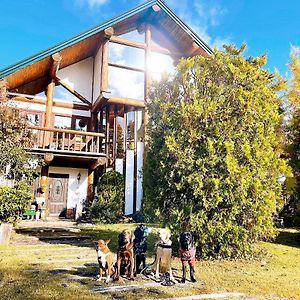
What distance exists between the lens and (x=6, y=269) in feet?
20.3

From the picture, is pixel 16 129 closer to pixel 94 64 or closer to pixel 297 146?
pixel 94 64

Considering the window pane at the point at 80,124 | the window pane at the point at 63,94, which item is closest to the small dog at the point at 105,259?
the window pane at the point at 80,124

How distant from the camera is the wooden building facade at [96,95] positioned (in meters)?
16.0

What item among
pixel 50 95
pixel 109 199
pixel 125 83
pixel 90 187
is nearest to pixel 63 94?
pixel 50 95

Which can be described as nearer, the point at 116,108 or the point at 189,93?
the point at 189,93

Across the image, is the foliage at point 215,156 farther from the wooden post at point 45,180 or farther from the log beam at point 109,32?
the log beam at point 109,32

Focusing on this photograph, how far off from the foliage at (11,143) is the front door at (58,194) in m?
4.46

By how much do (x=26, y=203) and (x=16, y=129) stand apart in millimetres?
3335

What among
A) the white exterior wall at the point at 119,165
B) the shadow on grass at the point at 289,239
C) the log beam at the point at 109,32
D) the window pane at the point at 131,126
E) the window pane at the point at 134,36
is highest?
the window pane at the point at 134,36

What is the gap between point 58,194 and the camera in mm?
16578

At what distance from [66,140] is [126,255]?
469 inches

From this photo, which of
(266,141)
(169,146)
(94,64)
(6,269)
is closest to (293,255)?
(266,141)

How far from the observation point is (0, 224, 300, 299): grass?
4.94m

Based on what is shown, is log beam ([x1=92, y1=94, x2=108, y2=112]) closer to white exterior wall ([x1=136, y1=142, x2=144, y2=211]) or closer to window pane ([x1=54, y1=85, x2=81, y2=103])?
window pane ([x1=54, y1=85, x2=81, y2=103])
